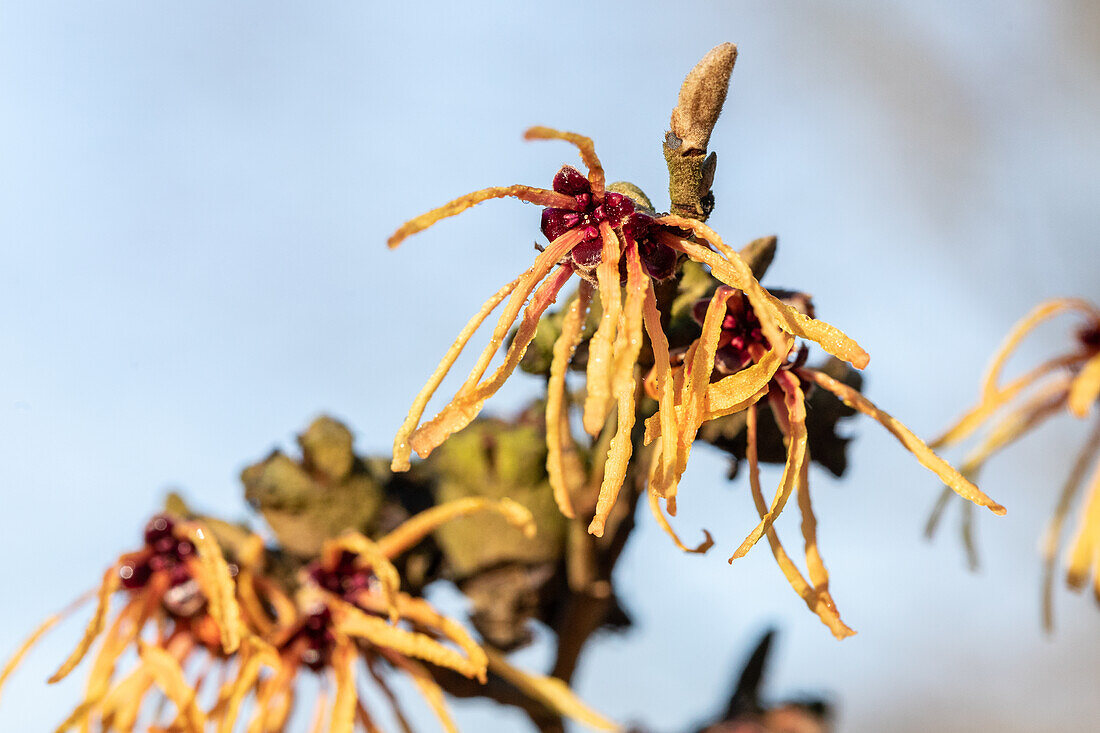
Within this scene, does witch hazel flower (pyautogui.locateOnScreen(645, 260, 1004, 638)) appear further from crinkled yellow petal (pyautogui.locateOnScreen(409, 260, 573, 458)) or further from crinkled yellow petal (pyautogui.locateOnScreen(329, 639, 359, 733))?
crinkled yellow petal (pyautogui.locateOnScreen(329, 639, 359, 733))

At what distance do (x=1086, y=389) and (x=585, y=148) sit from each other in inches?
27.7

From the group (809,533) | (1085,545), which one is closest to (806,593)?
(809,533)

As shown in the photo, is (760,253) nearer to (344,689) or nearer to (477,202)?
(477,202)

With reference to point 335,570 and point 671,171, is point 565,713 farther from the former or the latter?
point 671,171

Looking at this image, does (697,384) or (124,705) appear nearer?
(697,384)

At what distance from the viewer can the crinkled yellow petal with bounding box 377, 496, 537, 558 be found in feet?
3.99

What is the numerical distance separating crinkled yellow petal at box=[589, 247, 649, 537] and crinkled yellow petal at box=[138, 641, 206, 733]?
0.63 m

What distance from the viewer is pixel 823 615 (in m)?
0.87

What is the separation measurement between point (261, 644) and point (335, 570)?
7.2 inches

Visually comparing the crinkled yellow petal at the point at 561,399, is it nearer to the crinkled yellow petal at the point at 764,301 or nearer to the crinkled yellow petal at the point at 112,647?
the crinkled yellow petal at the point at 764,301

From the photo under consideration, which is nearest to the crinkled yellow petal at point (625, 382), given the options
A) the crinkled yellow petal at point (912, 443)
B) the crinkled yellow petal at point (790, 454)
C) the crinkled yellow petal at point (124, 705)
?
the crinkled yellow petal at point (790, 454)

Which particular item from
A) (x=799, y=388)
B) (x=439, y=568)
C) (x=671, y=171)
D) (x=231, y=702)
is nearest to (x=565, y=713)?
(x=439, y=568)

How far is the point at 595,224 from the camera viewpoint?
0.85m

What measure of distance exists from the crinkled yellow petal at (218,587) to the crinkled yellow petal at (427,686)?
0.63ft
